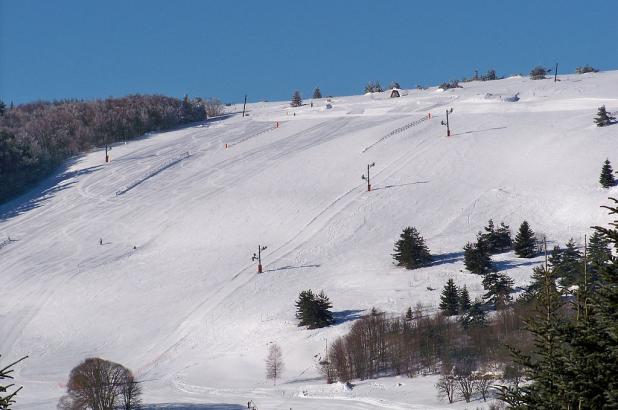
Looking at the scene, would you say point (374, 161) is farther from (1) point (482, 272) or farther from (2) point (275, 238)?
(1) point (482, 272)

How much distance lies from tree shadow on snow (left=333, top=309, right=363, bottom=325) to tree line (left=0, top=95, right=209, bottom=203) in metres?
49.6

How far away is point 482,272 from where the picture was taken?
4497 centimetres

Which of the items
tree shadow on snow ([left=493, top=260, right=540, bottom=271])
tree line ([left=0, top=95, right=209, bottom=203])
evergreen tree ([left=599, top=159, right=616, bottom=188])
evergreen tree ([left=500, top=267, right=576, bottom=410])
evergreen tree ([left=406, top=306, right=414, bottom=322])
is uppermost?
tree line ([left=0, top=95, right=209, bottom=203])

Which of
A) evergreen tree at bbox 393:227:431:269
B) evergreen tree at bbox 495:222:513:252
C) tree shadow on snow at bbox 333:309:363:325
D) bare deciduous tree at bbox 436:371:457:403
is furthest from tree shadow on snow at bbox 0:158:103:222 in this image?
bare deciduous tree at bbox 436:371:457:403

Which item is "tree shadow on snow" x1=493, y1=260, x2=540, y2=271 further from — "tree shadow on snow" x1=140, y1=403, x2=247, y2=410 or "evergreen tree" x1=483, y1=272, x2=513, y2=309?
"tree shadow on snow" x1=140, y1=403, x2=247, y2=410

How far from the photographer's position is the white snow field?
40250 millimetres

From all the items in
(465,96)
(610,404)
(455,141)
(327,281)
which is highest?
(465,96)

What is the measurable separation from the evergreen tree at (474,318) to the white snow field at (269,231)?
12.6 feet

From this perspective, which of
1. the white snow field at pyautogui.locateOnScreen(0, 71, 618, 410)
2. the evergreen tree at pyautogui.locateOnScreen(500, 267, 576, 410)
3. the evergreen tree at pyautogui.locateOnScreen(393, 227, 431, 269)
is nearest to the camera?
the evergreen tree at pyautogui.locateOnScreen(500, 267, 576, 410)

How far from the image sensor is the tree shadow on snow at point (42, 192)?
7631 cm

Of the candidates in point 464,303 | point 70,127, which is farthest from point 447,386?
point 70,127

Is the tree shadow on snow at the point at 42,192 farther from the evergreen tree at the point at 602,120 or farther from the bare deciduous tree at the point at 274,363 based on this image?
the evergreen tree at the point at 602,120

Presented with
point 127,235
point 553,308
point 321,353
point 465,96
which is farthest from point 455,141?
point 553,308

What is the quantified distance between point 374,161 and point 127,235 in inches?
912
